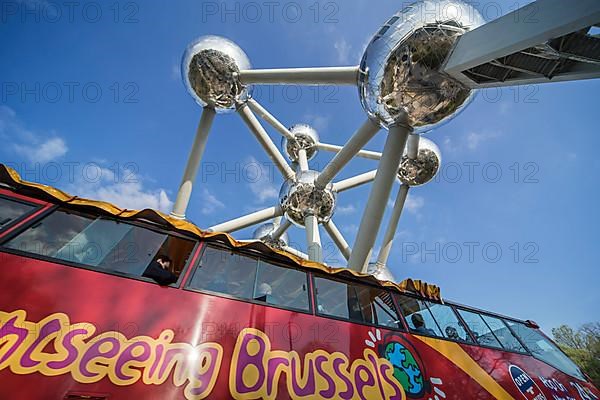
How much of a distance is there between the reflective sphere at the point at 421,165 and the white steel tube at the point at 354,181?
1192 millimetres

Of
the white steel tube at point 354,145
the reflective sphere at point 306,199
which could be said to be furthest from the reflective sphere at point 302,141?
the white steel tube at point 354,145

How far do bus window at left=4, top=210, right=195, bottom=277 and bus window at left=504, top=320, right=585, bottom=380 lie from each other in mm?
6513

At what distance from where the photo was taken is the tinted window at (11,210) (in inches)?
110

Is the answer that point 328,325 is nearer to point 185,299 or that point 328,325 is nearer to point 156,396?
point 185,299

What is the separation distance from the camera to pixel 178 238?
3670 millimetres

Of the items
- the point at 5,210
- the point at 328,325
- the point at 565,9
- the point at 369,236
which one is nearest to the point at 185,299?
the point at 328,325

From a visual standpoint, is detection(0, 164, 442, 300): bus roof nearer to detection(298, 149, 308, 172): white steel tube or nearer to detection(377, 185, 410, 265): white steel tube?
detection(377, 185, 410, 265): white steel tube

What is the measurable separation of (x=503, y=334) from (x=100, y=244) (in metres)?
6.65

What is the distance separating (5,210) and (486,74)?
6689mm

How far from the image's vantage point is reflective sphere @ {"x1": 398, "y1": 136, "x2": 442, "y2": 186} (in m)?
11.0

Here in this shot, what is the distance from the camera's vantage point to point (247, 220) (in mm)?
10391

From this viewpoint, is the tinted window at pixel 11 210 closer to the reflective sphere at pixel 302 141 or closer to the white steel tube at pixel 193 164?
the white steel tube at pixel 193 164

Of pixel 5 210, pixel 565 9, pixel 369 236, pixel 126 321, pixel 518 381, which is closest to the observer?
pixel 126 321

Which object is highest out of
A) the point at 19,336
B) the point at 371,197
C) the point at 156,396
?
the point at 371,197
